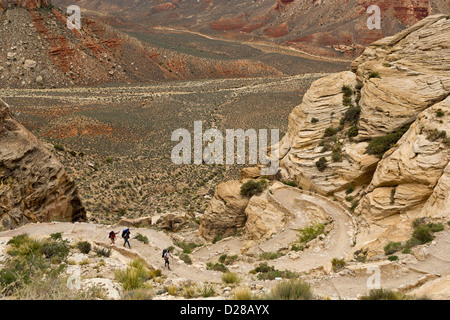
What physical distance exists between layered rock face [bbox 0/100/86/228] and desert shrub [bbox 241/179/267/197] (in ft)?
38.6

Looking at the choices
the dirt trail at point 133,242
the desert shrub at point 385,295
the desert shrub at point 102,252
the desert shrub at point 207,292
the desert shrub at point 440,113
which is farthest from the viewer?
the desert shrub at point 440,113

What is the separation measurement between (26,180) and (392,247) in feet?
63.1

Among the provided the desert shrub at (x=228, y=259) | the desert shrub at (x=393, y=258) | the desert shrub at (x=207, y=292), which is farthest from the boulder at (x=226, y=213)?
the desert shrub at (x=207, y=292)

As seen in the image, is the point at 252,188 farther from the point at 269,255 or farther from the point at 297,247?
the point at 269,255

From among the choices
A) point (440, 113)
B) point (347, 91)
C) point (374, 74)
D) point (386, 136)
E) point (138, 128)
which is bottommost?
point (138, 128)

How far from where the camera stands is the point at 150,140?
46.8 m

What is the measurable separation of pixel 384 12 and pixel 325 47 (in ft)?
95.6

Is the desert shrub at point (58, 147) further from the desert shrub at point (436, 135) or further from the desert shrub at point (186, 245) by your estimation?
the desert shrub at point (436, 135)

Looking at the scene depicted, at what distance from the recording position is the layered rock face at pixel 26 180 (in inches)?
754

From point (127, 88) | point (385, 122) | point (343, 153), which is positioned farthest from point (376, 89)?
point (127, 88)

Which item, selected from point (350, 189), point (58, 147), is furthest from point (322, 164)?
point (58, 147)

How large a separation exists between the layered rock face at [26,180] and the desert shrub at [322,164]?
1643cm

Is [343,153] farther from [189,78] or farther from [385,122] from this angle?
[189,78]

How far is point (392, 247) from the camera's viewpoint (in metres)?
13.1
